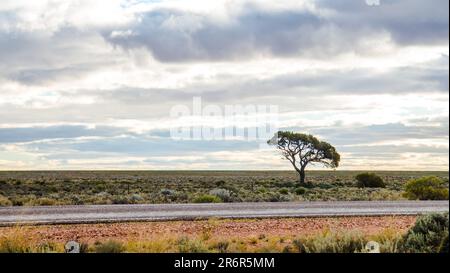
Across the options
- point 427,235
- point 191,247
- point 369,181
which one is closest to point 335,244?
point 427,235

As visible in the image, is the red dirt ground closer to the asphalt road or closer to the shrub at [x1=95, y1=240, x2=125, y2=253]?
the asphalt road

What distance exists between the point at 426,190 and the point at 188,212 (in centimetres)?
1863

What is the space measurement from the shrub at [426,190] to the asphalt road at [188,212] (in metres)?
7.78

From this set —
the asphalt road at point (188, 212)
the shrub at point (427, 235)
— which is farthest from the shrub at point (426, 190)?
the shrub at point (427, 235)

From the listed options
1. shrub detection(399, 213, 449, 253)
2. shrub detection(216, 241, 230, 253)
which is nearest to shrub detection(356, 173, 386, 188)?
shrub detection(216, 241, 230, 253)

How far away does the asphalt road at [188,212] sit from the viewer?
21.9 metres

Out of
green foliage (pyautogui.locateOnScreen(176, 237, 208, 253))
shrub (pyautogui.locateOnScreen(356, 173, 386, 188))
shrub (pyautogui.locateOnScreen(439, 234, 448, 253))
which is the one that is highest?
shrub (pyautogui.locateOnScreen(439, 234, 448, 253))

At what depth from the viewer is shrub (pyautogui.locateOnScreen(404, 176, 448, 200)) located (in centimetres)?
3667

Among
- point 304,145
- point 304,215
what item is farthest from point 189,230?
point 304,145

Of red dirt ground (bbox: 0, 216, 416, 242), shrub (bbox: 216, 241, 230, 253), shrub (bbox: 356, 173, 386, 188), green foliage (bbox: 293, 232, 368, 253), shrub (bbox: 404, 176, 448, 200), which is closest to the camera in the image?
green foliage (bbox: 293, 232, 368, 253)

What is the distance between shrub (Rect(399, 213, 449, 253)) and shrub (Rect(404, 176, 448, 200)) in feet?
77.9

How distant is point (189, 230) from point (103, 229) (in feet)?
8.25

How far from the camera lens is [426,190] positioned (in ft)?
124

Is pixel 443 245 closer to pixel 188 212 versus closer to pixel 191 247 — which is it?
pixel 191 247
